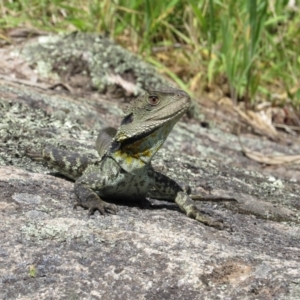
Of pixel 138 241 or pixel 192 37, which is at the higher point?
pixel 138 241

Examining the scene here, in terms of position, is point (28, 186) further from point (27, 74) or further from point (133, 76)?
point (133, 76)

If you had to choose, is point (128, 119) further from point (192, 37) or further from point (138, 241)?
point (192, 37)

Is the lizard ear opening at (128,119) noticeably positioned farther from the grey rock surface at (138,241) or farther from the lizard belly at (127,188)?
the grey rock surface at (138,241)

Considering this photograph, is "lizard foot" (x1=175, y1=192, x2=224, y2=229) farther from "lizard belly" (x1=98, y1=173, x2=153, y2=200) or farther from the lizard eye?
the lizard eye

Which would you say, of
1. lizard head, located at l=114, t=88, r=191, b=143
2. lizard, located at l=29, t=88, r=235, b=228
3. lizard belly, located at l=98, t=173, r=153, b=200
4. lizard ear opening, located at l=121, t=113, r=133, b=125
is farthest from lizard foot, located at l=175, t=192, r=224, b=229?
lizard ear opening, located at l=121, t=113, r=133, b=125

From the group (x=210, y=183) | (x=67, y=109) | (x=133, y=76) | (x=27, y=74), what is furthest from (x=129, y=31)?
(x=210, y=183)

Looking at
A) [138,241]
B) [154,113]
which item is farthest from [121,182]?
[138,241]
